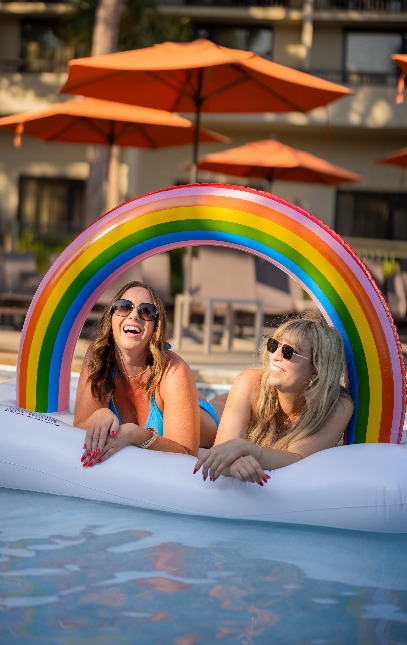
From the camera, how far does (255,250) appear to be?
199 inches

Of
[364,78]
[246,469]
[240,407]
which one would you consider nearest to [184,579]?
[246,469]

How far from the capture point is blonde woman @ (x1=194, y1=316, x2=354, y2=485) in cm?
434

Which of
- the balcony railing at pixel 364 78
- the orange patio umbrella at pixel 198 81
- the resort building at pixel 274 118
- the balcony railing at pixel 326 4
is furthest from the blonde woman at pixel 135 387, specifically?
the balcony railing at pixel 326 4

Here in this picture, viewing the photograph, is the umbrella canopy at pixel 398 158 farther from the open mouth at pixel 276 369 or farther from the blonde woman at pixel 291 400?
the open mouth at pixel 276 369

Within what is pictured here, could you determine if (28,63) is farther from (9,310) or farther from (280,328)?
(280,328)

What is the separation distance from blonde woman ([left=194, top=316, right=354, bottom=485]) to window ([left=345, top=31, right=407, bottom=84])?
2135cm

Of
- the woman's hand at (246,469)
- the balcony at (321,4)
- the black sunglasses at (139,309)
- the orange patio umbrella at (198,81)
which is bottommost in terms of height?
the woman's hand at (246,469)

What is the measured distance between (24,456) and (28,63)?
72.1 ft

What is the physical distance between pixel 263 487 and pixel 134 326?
916 mm

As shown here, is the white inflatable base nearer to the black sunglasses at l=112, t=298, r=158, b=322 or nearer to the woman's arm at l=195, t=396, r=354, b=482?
the woman's arm at l=195, t=396, r=354, b=482

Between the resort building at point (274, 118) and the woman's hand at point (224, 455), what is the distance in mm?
18612

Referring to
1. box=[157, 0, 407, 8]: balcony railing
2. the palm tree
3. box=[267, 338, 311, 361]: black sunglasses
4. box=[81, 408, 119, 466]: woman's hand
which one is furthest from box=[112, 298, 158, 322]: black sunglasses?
box=[157, 0, 407, 8]: balcony railing

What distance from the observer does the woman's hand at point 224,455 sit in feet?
13.4

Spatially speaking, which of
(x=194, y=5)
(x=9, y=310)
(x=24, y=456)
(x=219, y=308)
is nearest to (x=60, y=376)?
(x=24, y=456)
